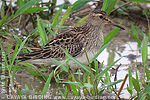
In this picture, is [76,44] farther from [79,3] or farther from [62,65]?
[62,65]

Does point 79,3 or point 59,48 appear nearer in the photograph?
point 59,48

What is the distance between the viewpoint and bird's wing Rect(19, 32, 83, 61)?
5.05 metres

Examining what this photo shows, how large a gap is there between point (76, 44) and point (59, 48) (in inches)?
10.9

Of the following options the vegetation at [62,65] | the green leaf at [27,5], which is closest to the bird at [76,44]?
the vegetation at [62,65]

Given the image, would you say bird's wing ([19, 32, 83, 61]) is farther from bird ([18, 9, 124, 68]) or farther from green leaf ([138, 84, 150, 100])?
green leaf ([138, 84, 150, 100])

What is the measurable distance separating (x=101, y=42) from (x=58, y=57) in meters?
0.79

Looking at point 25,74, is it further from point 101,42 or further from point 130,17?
point 130,17

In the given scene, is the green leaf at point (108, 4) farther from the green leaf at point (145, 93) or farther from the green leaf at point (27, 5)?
the green leaf at point (145, 93)

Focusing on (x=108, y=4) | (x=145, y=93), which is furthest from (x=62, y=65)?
(x=108, y=4)

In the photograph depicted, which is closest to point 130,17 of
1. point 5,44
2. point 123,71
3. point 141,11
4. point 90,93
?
point 141,11

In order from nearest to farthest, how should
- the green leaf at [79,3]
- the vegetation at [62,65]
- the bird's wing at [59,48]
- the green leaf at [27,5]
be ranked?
1. the vegetation at [62,65]
2. the green leaf at [27,5]
3. the bird's wing at [59,48]
4. the green leaf at [79,3]

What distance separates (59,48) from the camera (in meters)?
5.14

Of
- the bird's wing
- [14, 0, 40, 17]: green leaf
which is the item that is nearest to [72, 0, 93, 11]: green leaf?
the bird's wing

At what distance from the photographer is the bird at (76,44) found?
16.7 feet
